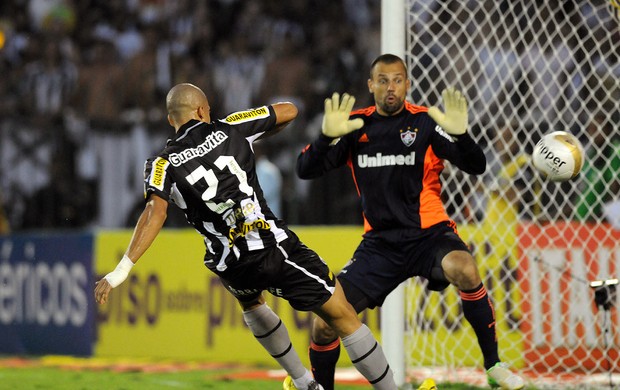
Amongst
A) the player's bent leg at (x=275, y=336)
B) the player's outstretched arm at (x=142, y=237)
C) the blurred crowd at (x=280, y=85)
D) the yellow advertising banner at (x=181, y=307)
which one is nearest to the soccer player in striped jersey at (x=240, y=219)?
the player's outstretched arm at (x=142, y=237)

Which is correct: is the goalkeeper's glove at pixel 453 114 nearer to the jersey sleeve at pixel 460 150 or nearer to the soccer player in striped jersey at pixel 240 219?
the jersey sleeve at pixel 460 150

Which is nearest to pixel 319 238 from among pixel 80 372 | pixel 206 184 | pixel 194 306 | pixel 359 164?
pixel 194 306

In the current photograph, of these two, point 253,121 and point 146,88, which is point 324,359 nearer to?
point 253,121

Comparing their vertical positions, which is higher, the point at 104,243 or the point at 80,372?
the point at 104,243

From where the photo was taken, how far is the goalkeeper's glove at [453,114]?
6.33m

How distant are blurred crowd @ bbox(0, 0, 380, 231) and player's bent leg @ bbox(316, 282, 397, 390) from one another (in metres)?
5.07

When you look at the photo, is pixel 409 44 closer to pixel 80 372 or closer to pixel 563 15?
pixel 563 15

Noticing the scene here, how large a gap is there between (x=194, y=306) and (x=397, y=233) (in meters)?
4.53

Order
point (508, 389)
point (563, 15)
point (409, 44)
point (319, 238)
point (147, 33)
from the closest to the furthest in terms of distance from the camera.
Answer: point (508, 389)
point (409, 44)
point (563, 15)
point (319, 238)
point (147, 33)

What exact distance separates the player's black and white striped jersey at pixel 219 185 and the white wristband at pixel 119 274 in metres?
0.39

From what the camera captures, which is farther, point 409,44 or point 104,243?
point 104,243

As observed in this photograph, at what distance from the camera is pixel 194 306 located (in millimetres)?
11023

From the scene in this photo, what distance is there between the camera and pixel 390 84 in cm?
681

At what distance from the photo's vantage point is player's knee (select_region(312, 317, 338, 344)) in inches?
267
